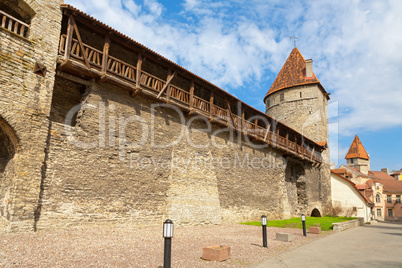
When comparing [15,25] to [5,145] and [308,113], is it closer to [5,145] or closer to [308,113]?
[5,145]

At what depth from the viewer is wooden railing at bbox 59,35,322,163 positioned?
1077 centimetres

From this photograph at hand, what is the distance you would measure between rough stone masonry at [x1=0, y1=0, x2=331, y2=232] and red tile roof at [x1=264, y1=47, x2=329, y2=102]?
19.6 metres

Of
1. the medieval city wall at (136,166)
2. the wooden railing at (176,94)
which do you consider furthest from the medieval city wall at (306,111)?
the medieval city wall at (136,166)

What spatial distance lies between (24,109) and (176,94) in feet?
22.8

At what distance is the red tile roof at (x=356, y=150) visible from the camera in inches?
2643

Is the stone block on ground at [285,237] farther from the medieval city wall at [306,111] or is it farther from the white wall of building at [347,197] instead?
the medieval city wall at [306,111]

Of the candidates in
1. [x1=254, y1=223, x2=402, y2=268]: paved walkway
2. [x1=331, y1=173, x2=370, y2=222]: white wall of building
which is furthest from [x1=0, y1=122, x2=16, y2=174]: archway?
[x1=331, y1=173, x2=370, y2=222]: white wall of building

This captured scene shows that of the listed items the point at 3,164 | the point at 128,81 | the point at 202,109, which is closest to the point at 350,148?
the point at 202,109

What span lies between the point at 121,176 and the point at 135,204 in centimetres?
133

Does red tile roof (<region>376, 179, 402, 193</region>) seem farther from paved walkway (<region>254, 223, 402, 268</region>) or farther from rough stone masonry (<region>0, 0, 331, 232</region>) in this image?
paved walkway (<region>254, 223, 402, 268</region>)

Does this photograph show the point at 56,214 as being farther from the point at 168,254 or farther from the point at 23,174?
the point at 168,254

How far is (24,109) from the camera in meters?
8.55

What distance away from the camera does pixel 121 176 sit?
11062mm

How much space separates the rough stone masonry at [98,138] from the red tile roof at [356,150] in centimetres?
6027
